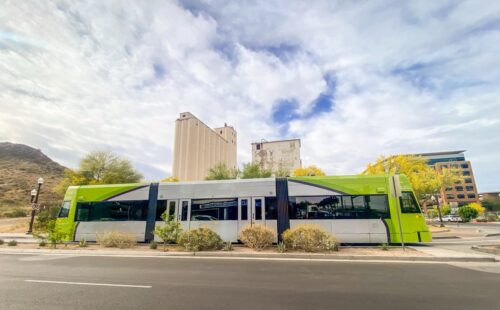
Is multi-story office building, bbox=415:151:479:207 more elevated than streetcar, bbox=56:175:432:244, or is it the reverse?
multi-story office building, bbox=415:151:479:207

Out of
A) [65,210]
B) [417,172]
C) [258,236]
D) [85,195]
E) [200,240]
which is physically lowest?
[200,240]

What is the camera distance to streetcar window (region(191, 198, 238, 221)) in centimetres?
1312

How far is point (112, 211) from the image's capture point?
1458 centimetres

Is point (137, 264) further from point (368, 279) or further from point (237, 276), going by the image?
point (368, 279)

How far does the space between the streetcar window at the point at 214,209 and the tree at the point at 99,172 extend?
20.8m

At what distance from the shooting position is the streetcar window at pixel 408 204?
12008 mm

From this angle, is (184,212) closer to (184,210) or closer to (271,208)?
(184,210)

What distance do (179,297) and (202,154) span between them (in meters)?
53.7

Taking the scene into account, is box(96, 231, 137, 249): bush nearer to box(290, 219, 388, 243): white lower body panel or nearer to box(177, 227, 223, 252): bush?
box(177, 227, 223, 252): bush

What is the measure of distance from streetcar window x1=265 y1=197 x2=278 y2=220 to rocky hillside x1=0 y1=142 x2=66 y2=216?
3938 cm

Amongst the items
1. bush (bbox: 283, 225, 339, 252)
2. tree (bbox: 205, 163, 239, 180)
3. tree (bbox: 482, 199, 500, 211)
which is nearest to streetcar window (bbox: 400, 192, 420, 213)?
bush (bbox: 283, 225, 339, 252)

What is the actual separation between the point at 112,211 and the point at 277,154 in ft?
188

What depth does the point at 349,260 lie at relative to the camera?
9445mm

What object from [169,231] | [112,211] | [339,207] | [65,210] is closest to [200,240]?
[169,231]
